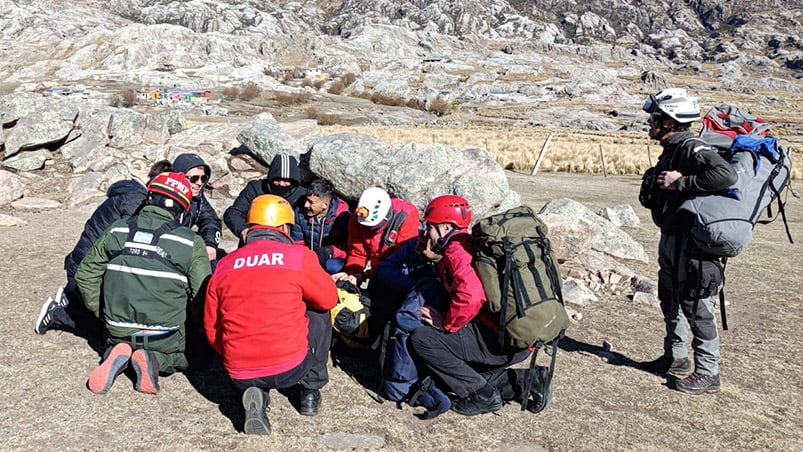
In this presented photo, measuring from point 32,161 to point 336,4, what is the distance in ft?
641

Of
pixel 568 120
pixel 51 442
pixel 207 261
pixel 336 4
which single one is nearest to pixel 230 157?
pixel 207 261

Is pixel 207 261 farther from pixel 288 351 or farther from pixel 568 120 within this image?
pixel 568 120

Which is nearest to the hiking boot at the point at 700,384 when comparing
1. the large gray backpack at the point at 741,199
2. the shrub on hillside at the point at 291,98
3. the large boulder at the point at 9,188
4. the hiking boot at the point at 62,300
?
the large gray backpack at the point at 741,199

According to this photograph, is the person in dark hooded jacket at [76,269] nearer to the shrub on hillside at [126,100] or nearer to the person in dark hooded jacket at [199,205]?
the person in dark hooded jacket at [199,205]

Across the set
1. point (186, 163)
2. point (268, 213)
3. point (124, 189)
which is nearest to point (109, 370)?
point (268, 213)

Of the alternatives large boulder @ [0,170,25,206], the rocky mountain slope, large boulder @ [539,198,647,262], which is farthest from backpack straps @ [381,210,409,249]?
the rocky mountain slope

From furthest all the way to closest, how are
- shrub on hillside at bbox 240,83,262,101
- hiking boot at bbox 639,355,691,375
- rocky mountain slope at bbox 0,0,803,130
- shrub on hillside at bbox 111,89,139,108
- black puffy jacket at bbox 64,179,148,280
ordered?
1. rocky mountain slope at bbox 0,0,803,130
2. shrub on hillside at bbox 240,83,262,101
3. shrub on hillside at bbox 111,89,139,108
4. black puffy jacket at bbox 64,179,148,280
5. hiking boot at bbox 639,355,691,375

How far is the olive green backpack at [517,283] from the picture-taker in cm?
389

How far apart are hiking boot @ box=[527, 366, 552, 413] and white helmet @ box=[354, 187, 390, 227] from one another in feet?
6.18

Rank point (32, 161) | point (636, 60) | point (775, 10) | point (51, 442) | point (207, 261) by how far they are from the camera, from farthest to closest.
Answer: point (775, 10) → point (636, 60) → point (32, 161) → point (207, 261) → point (51, 442)

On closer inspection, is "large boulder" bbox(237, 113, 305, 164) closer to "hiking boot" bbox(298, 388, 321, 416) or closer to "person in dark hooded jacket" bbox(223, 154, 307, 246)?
"person in dark hooded jacket" bbox(223, 154, 307, 246)

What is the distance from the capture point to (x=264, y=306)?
12.2 ft

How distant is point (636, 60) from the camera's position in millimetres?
150125

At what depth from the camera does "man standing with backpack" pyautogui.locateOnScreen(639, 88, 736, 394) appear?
4465mm
